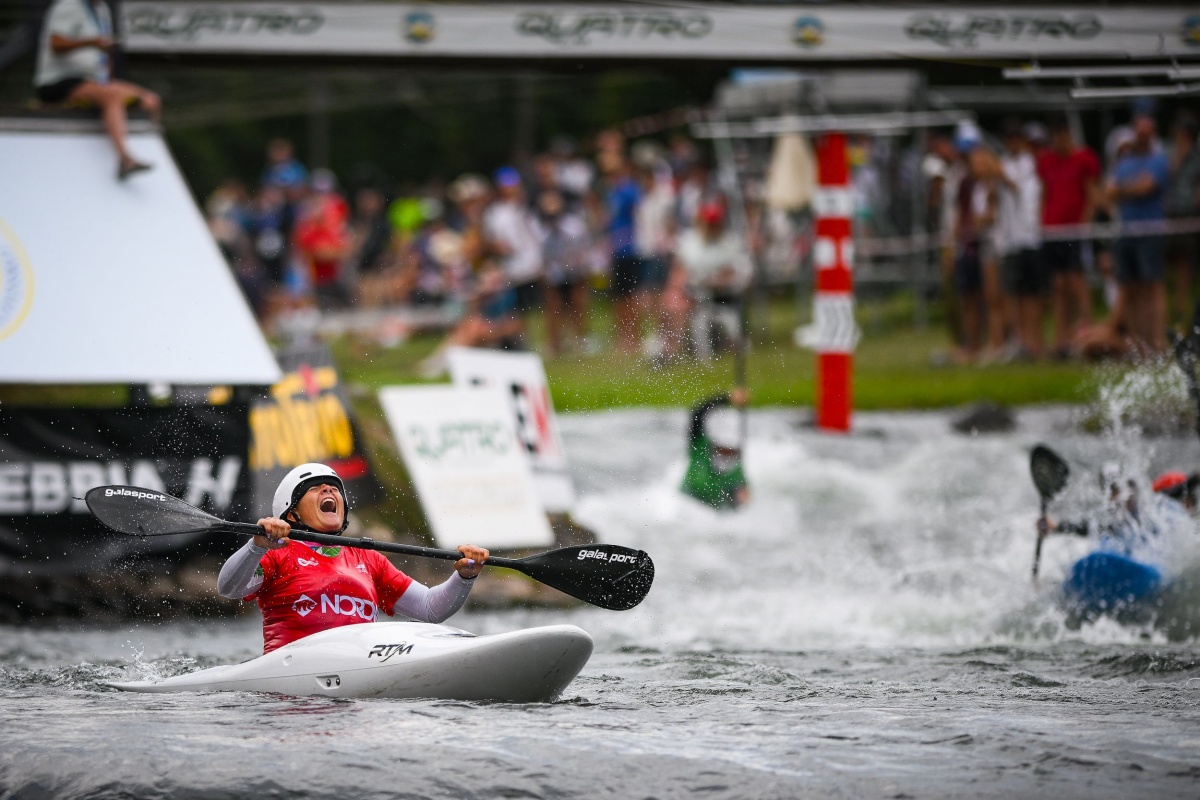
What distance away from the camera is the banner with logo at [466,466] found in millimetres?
11008

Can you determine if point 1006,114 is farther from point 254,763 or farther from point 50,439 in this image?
point 254,763

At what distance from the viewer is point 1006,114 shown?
19547mm

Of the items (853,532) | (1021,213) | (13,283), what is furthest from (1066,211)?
(13,283)

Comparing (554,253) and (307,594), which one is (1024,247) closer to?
(554,253)

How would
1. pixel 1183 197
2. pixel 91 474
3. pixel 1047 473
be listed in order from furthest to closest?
pixel 1183 197
pixel 91 474
pixel 1047 473

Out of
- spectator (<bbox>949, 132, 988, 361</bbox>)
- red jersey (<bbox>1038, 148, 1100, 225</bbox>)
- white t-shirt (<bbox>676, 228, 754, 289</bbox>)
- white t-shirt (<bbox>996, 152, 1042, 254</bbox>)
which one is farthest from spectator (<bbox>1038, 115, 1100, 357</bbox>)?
white t-shirt (<bbox>676, 228, 754, 289</bbox>)

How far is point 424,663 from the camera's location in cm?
683

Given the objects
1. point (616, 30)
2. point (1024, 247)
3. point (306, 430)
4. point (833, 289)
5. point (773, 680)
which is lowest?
point (773, 680)

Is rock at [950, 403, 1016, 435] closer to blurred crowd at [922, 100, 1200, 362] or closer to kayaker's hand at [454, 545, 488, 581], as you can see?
blurred crowd at [922, 100, 1200, 362]

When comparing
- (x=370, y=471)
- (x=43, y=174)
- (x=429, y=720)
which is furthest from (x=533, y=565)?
(x=43, y=174)

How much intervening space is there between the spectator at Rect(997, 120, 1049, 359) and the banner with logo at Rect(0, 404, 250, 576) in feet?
24.6

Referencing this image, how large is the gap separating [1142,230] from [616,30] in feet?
15.6

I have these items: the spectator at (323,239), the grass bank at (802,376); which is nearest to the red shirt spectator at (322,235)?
the spectator at (323,239)

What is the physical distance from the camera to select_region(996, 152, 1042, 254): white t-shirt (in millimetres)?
14570
